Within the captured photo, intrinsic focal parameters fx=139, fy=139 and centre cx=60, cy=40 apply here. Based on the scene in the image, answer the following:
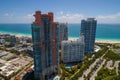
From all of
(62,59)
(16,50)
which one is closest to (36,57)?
(62,59)

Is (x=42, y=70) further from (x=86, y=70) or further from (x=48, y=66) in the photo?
(x=86, y=70)

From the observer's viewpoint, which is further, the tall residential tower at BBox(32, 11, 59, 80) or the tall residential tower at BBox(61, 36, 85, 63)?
the tall residential tower at BBox(61, 36, 85, 63)

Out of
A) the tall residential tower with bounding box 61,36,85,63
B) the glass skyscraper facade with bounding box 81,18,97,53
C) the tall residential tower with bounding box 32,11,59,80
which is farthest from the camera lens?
the glass skyscraper facade with bounding box 81,18,97,53

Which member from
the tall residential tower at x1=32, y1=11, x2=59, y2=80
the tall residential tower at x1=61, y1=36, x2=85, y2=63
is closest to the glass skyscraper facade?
the tall residential tower at x1=61, y1=36, x2=85, y2=63

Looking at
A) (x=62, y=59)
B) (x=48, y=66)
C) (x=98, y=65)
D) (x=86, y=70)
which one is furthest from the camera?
(x=62, y=59)

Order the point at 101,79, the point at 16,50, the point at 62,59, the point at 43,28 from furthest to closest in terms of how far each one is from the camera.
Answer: the point at 16,50
the point at 62,59
the point at 43,28
the point at 101,79

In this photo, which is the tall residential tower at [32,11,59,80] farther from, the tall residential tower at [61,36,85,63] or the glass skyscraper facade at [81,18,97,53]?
the glass skyscraper facade at [81,18,97,53]

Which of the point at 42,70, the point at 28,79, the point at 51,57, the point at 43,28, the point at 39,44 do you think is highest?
the point at 43,28

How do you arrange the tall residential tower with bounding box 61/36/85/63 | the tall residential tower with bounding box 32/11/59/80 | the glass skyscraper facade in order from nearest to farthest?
the tall residential tower with bounding box 32/11/59/80, the tall residential tower with bounding box 61/36/85/63, the glass skyscraper facade

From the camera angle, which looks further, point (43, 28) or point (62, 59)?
point (62, 59)
